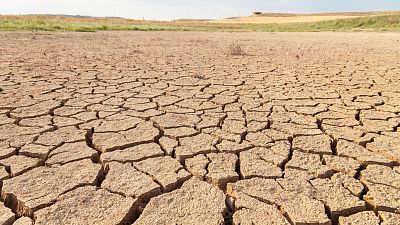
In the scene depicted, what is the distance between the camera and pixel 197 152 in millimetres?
2133

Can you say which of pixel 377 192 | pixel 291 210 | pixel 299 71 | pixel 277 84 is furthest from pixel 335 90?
pixel 291 210

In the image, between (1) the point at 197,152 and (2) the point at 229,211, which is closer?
(2) the point at 229,211

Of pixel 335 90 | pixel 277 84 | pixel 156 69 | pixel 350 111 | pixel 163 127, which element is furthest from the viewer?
pixel 156 69

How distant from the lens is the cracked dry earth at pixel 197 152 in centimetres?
155

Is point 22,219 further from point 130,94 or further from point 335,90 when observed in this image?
point 335,90

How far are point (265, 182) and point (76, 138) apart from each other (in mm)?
1258

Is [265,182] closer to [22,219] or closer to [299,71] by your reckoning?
[22,219]

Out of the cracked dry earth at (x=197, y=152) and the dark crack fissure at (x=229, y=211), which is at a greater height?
the cracked dry earth at (x=197, y=152)

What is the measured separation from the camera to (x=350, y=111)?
3.08 metres

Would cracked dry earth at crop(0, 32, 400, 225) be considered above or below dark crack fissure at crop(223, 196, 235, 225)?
above

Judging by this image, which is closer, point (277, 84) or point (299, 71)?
point (277, 84)

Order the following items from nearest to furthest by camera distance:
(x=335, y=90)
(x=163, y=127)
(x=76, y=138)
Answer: (x=76, y=138)
(x=163, y=127)
(x=335, y=90)

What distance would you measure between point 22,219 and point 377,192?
1.56m

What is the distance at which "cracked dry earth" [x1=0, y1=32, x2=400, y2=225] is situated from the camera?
1.55 m
